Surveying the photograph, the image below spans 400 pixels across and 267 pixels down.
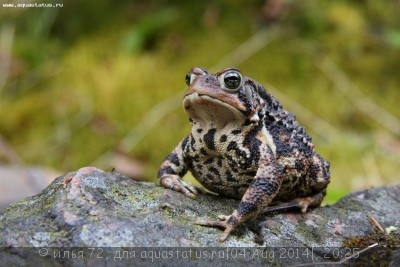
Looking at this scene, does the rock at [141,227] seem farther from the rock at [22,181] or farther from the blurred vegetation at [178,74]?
the blurred vegetation at [178,74]

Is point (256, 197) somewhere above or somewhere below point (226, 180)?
below

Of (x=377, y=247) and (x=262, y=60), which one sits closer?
(x=377, y=247)

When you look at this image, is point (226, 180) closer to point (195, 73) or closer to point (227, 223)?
point (227, 223)

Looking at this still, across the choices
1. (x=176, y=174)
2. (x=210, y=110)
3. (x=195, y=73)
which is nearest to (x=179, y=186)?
(x=176, y=174)

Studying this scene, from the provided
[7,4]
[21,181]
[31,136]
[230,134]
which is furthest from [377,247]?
[7,4]

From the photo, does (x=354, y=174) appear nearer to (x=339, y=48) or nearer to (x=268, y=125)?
(x=339, y=48)

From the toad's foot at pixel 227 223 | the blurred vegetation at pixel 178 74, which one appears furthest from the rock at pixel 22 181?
the toad's foot at pixel 227 223

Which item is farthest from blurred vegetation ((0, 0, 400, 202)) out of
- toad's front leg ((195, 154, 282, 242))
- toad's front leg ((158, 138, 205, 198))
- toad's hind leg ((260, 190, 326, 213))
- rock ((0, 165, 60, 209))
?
toad's front leg ((195, 154, 282, 242))
